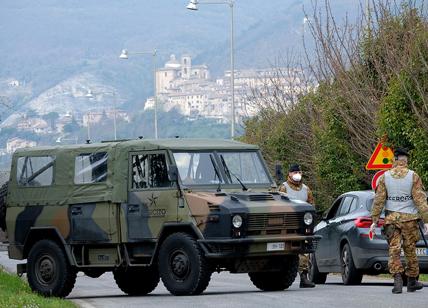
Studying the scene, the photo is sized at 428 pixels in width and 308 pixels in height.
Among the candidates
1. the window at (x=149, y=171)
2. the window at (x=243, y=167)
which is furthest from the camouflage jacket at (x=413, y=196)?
the window at (x=149, y=171)

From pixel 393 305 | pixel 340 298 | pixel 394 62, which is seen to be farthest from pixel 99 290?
pixel 394 62

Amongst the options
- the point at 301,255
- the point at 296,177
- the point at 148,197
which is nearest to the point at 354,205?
the point at 296,177

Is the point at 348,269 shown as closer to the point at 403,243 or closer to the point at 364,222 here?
the point at 364,222

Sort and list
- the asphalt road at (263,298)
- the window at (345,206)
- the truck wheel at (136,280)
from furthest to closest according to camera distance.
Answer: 1. the window at (345,206)
2. the truck wheel at (136,280)
3. the asphalt road at (263,298)

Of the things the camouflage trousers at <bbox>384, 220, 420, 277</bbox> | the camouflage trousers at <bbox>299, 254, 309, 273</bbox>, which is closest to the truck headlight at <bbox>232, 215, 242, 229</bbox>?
the camouflage trousers at <bbox>384, 220, 420, 277</bbox>

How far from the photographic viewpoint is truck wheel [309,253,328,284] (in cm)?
2759

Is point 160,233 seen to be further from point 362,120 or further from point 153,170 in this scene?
point 362,120

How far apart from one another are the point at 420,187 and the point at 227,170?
10.1 feet

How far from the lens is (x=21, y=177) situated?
24.8 metres

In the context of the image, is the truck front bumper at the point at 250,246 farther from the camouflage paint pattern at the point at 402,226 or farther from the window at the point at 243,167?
the camouflage paint pattern at the point at 402,226

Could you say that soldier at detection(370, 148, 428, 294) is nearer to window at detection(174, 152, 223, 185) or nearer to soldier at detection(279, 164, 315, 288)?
window at detection(174, 152, 223, 185)

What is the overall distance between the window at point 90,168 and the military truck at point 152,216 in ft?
0.05

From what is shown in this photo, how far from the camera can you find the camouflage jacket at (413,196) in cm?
2131

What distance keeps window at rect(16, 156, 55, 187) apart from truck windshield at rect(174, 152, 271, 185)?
2.18m
